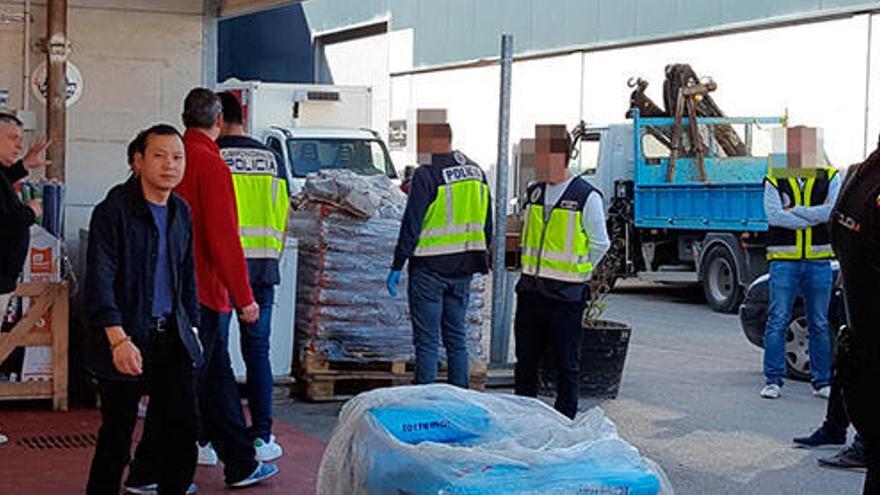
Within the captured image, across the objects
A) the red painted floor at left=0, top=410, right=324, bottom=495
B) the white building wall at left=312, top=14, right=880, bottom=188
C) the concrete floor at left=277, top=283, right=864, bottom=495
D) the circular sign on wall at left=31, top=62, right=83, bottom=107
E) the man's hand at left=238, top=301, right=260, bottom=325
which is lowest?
the concrete floor at left=277, top=283, right=864, bottom=495

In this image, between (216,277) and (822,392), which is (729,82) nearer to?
(822,392)

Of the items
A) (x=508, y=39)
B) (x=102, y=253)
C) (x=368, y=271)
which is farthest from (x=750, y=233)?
(x=102, y=253)

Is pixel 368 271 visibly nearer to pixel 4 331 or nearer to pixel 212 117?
pixel 4 331

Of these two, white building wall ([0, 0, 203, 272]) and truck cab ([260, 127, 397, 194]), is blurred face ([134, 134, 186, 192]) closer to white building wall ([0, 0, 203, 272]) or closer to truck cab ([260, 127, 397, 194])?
white building wall ([0, 0, 203, 272])

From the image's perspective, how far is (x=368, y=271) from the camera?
32.3ft

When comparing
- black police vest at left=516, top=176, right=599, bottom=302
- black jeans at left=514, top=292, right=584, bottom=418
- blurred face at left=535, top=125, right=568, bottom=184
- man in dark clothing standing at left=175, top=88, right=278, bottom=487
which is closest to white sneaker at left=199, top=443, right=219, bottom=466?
man in dark clothing standing at left=175, top=88, right=278, bottom=487

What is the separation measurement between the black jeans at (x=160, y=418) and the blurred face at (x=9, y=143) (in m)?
2.45

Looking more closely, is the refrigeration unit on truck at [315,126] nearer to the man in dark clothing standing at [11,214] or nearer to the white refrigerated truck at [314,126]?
the white refrigerated truck at [314,126]

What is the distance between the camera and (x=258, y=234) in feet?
25.0

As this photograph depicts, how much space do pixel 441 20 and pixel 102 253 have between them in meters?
27.8

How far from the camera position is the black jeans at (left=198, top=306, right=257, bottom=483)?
685cm

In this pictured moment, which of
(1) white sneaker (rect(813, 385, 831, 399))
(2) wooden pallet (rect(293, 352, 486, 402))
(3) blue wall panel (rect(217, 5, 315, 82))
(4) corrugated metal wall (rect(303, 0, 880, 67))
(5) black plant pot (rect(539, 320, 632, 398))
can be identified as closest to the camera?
(2) wooden pallet (rect(293, 352, 486, 402))

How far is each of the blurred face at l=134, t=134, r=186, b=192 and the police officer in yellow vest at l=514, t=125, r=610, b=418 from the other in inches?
104

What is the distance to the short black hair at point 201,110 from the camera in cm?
686
